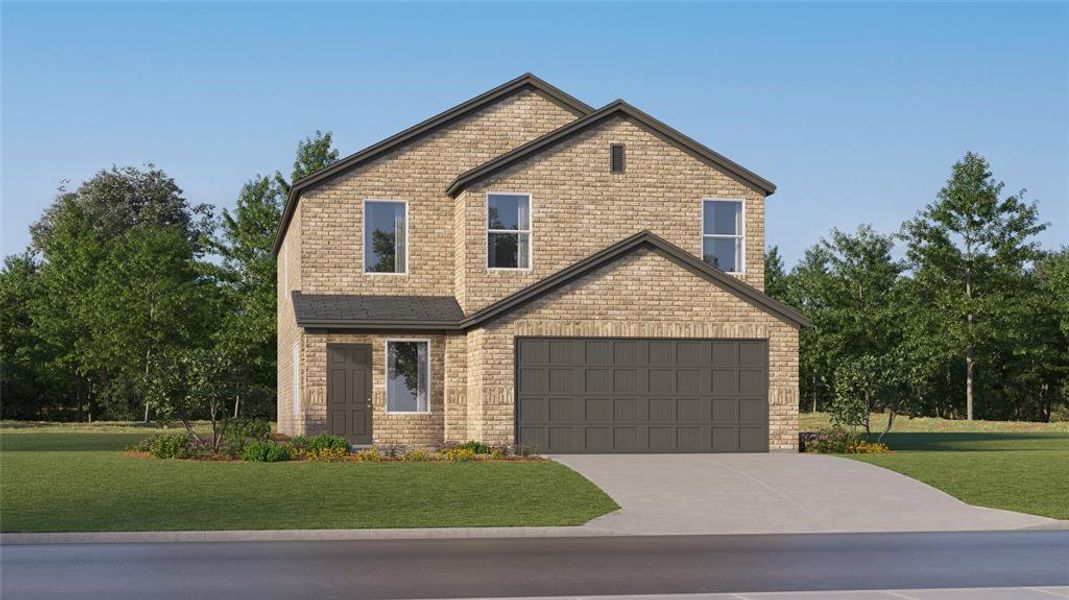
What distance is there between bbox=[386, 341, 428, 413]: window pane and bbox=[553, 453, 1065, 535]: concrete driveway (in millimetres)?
6704

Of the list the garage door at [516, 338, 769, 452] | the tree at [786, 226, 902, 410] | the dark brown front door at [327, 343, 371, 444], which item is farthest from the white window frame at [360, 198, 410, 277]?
the tree at [786, 226, 902, 410]

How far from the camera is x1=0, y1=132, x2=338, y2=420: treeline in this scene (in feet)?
199

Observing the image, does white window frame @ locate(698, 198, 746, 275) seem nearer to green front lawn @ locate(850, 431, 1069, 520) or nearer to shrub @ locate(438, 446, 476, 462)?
green front lawn @ locate(850, 431, 1069, 520)

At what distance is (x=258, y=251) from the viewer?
66.6 meters

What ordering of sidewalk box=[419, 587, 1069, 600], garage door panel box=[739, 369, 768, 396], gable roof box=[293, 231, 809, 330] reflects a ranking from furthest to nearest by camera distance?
garage door panel box=[739, 369, 768, 396]
gable roof box=[293, 231, 809, 330]
sidewalk box=[419, 587, 1069, 600]

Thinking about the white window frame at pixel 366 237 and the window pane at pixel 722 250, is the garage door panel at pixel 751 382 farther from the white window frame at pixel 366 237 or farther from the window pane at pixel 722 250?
the white window frame at pixel 366 237

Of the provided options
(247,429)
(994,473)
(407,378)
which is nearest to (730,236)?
→ (407,378)

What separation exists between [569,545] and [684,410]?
1449 centimetres

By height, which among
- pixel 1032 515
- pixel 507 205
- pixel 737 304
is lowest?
pixel 1032 515

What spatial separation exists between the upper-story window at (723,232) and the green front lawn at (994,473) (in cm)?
685

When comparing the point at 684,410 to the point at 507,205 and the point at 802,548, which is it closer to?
the point at 507,205

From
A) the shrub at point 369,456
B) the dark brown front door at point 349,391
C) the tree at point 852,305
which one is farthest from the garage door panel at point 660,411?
the tree at point 852,305

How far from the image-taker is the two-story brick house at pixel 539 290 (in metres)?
31.6

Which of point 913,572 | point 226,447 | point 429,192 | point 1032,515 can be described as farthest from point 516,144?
point 913,572
